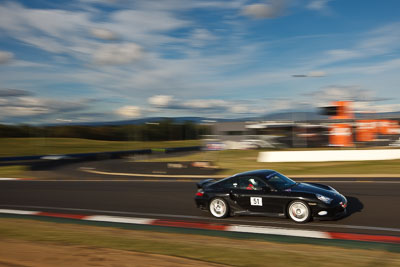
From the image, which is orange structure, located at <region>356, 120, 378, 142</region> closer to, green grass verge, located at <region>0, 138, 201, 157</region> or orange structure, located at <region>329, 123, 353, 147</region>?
orange structure, located at <region>329, 123, 353, 147</region>

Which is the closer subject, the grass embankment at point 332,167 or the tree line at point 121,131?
the grass embankment at point 332,167

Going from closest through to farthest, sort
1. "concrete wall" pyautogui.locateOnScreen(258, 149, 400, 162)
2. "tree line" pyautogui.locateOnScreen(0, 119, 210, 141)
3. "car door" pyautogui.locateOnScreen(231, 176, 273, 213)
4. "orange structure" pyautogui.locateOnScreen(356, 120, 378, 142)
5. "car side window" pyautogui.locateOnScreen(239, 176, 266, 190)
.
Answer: "car door" pyautogui.locateOnScreen(231, 176, 273, 213) < "car side window" pyautogui.locateOnScreen(239, 176, 266, 190) < "concrete wall" pyautogui.locateOnScreen(258, 149, 400, 162) < "orange structure" pyautogui.locateOnScreen(356, 120, 378, 142) < "tree line" pyautogui.locateOnScreen(0, 119, 210, 141)

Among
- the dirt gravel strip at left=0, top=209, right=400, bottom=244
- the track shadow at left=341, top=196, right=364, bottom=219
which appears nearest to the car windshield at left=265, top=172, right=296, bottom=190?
the dirt gravel strip at left=0, top=209, right=400, bottom=244

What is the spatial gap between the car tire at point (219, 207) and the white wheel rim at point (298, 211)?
1.57 m

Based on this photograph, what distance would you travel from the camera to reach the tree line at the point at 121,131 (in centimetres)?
8556

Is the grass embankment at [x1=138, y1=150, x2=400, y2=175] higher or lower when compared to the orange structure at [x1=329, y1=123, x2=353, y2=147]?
lower

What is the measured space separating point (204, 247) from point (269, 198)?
2.78 metres

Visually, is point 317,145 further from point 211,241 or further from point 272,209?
point 211,241

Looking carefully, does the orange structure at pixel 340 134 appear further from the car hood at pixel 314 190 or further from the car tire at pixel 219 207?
the car tire at pixel 219 207

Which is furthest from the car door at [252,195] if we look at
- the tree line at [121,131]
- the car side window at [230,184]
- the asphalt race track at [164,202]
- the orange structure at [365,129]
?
the tree line at [121,131]

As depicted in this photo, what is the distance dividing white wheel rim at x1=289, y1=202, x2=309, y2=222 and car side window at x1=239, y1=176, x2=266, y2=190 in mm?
851

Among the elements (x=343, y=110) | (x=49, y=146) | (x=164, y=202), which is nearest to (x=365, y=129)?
(x=343, y=110)

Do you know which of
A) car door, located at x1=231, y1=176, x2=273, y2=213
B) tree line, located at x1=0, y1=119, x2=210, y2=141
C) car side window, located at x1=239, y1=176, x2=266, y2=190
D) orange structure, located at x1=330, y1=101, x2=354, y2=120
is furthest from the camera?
tree line, located at x1=0, y1=119, x2=210, y2=141

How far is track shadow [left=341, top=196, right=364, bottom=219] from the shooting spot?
9.06 metres
